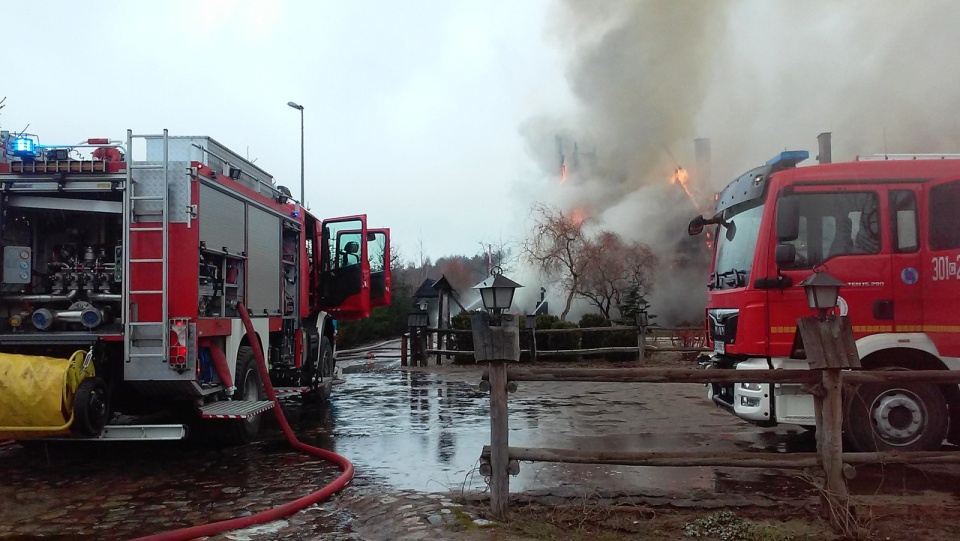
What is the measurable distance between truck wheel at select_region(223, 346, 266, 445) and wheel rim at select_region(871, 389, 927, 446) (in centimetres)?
632

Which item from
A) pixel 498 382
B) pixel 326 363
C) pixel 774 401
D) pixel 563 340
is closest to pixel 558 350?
pixel 563 340

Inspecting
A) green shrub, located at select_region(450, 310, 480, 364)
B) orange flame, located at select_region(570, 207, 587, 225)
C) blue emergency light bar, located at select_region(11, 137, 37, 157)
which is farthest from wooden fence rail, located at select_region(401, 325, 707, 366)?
orange flame, located at select_region(570, 207, 587, 225)

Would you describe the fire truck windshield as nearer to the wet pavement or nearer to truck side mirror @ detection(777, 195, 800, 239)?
truck side mirror @ detection(777, 195, 800, 239)

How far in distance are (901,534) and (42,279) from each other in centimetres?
750

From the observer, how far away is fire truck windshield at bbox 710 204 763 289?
23.3ft

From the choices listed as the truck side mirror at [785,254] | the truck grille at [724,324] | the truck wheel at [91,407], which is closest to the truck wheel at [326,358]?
the truck wheel at [91,407]

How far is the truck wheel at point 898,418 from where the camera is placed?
6215mm

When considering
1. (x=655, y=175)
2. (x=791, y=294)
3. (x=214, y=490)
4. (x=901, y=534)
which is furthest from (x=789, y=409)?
(x=655, y=175)

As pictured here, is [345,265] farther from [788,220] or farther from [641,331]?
[641,331]

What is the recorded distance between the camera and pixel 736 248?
24.6 feet

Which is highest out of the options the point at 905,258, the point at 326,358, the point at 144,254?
the point at 144,254

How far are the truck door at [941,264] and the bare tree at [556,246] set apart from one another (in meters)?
16.4

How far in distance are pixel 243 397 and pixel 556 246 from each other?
57.6 feet

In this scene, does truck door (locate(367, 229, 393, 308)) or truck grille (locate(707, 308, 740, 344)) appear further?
truck door (locate(367, 229, 393, 308))
